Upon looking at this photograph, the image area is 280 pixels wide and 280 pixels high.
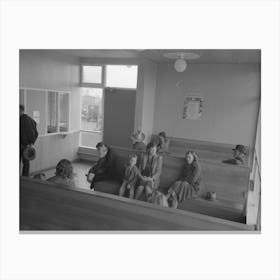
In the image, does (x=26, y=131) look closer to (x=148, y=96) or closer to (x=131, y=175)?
(x=131, y=175)

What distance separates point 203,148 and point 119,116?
1.84 meters

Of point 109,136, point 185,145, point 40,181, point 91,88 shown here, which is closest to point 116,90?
point 91,88

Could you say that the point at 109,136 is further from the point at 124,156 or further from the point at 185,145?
the point at 124,156

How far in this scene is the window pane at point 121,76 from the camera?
18.4ft

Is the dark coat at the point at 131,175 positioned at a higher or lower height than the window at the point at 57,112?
lower

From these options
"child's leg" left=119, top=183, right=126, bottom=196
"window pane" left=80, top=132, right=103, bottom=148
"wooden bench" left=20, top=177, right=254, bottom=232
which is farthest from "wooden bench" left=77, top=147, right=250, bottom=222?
"window pane" left=80, top=132, right=103, bottom=148

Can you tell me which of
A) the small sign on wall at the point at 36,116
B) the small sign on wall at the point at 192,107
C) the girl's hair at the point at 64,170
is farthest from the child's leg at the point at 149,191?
the small sign on wall at the point at 192,107

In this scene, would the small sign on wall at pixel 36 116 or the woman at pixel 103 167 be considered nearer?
the woman at pixel 103 167

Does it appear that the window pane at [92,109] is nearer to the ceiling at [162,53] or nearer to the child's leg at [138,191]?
the ceiling at [162,53]

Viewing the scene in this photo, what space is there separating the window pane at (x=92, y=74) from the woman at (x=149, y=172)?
121 inches

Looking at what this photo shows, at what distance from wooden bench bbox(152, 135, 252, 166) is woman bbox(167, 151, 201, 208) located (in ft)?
6.97

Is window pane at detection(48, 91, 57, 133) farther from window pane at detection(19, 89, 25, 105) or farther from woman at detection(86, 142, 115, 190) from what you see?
woman at detection(86, 142, 115, 190)

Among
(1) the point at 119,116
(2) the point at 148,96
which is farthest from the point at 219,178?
(1) the point at 119,116
